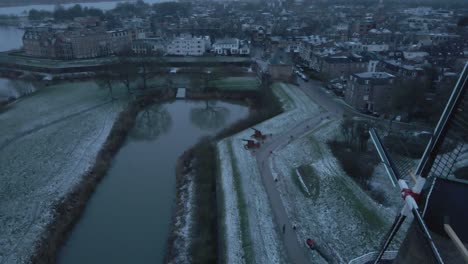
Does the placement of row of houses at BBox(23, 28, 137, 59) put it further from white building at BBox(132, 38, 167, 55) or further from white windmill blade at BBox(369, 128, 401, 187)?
white windmill blade at BBox(369, 128, 401, 187)

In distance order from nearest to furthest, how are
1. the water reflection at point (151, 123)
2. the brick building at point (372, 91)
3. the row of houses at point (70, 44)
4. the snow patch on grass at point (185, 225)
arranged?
the snow patch on grass at point (185, 225) < the water reflection at point (151, 123) < the brick building at point (372, 91) < the row of houses at point (70, 44)

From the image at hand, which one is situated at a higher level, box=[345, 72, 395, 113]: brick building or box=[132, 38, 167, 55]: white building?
box=[132, 38, 167, 55]: white building

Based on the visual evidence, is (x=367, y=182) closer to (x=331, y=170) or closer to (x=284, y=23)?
(x=331, y=170)

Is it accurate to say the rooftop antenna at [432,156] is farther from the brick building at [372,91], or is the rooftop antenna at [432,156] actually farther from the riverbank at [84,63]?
the riverbank at [84,63]

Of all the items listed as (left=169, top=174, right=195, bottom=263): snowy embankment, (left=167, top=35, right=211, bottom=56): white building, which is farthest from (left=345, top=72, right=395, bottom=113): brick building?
(left=167, top=35, right=211, bottom=56): white building

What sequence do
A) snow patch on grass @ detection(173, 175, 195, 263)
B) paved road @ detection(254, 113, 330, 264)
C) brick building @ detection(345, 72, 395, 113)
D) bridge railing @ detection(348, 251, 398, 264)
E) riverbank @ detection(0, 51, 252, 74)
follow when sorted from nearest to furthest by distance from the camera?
bridge railing @ detection(348, 251, 398, 264) → paved road @ detection(254, 113, 330, 264) → snow patch on grass @ detection(173, 175, 195, 263) → brick building @ detection(345, 72, 395, 113) → riverbank @ detection(0, 51, 252, 74)

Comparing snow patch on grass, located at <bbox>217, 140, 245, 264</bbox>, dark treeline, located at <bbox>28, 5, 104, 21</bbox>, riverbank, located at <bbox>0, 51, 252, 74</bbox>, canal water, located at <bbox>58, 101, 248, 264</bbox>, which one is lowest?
canal water, located at <bbox>58, 101, 248, 264</bbox>

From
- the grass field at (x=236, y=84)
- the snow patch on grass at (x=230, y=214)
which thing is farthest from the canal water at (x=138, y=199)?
the grass field at (x=236, y=84)
